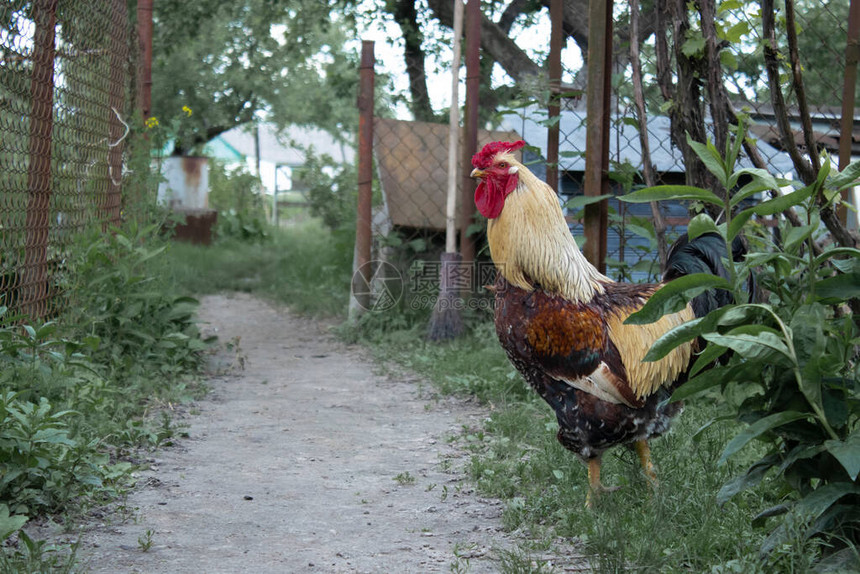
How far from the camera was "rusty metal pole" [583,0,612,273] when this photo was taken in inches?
156

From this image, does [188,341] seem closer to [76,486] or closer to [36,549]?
[76,486]

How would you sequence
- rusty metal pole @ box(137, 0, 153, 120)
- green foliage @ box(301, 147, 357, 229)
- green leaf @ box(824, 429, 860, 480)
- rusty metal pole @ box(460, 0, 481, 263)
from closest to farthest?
green leaf @ box(824, 429, 860, 480) → rusty metal pole @ box(460, 0, 481, 263) → rusty metal pole @ box(137, 0, 153, 120) → green foliage @ box(301, 147, 357, 229)

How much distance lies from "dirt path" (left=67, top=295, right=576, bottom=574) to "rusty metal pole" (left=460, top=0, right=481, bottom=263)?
1312mm

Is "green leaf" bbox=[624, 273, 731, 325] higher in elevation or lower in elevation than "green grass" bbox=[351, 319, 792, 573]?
higher

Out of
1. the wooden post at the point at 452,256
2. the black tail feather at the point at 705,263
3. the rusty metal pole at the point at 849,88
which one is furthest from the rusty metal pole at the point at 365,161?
the black tail feather at the point at 705,263

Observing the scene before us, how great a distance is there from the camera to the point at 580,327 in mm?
2975

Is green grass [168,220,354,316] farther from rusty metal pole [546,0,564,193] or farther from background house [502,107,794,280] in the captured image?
rusty metal pole [546,0,564,193]

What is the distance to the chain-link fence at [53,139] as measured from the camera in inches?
148

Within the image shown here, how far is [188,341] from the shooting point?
536 cm

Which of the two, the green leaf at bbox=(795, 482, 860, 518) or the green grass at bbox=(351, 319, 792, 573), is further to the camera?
the green grass at bbox=(351, 319, 792, 573)

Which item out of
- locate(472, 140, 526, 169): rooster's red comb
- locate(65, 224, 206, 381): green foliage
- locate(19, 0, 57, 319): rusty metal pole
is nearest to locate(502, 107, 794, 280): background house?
locate(472, 140, 526, 169): rooster's red comb

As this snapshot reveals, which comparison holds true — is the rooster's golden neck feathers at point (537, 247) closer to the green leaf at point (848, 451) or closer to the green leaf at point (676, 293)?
the green leaf at point (676, 293)

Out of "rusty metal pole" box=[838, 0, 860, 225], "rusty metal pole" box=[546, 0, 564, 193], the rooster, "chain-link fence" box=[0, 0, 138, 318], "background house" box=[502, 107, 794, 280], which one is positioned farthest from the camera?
"background house" box=[502, 107, 794, 280]

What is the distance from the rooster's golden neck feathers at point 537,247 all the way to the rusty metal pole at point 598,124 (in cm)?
92
